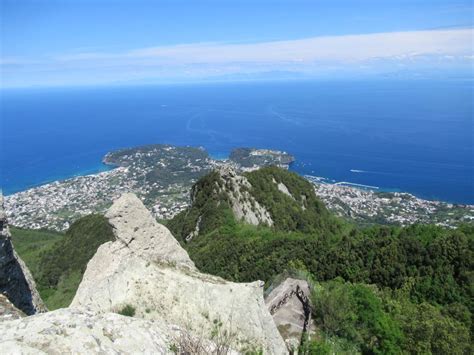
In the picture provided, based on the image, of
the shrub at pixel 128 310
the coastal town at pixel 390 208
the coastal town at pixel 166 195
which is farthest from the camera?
the coastal town at pixel 166 195

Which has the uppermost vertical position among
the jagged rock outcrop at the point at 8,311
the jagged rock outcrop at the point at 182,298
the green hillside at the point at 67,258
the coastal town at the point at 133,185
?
the jagged rock outcrop at the point at 8,311

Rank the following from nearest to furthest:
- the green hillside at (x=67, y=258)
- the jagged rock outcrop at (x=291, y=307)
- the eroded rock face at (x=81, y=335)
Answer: the eroded rock face at (x=81, y=335)
the jagged rock outcrop at (x=291, y=307)
the green hillside at (x=67, y=258)

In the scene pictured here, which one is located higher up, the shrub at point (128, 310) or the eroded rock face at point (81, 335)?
the eroded rock face at point (81, 335)

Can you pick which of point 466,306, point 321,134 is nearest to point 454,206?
point 466,306

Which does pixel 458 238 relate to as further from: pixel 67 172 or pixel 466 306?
pixel 67 172

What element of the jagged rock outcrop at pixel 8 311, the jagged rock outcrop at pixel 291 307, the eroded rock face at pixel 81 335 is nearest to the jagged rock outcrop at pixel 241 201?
the jagged rock outcrop at pixel 291 307

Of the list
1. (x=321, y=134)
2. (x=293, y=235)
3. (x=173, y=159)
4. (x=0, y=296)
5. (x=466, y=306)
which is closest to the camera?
(x=0, y=296)

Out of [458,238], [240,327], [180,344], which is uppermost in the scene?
[180,344]

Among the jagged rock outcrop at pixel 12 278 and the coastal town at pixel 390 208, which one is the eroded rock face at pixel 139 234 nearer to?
the jagged rock outcrop at pixel 12 278
